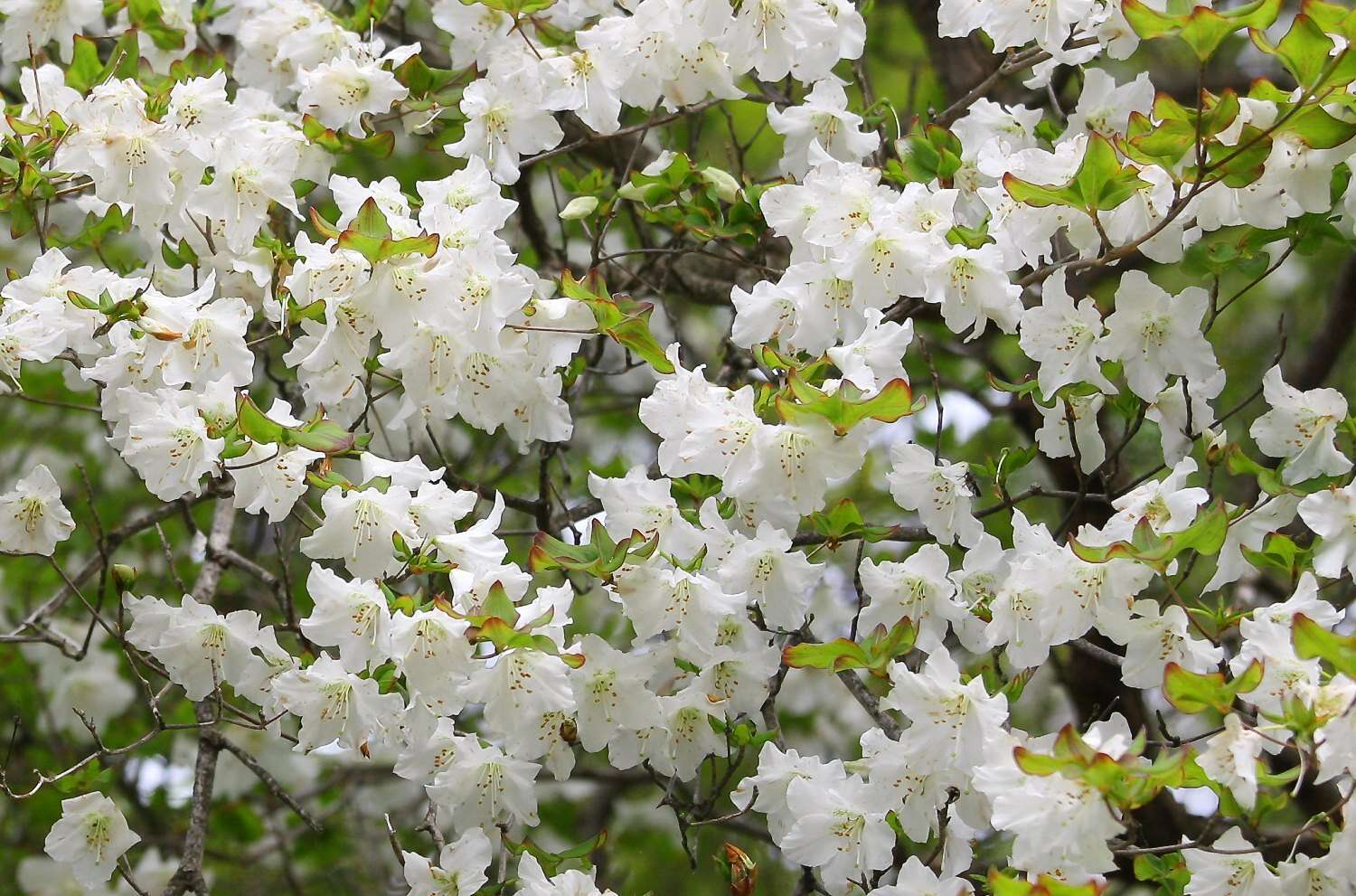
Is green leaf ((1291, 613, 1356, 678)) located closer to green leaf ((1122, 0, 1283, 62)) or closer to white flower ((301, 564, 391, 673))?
green leaf ((1122, 0, 1283, 62))

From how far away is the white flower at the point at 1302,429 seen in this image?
211 cm

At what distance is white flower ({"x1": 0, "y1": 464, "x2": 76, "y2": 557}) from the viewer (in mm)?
2258

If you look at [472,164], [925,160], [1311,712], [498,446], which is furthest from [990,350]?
[1311,712]

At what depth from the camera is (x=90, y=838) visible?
246 centimetres

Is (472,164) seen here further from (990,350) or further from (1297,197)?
(990,350)

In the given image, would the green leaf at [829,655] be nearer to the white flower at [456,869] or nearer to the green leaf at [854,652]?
the green leaf at [854,652]

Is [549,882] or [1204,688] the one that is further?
[549,882]

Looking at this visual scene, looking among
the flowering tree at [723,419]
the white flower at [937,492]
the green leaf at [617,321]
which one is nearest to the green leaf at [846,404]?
the flowering tree at [723,419]

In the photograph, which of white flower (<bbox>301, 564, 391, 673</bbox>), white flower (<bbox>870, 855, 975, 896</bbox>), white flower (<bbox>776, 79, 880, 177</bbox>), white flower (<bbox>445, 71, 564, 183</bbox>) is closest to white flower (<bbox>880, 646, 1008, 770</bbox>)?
white flower (<bbox>870, 855, 975, 896</bbox>)

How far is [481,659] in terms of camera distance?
1.98m

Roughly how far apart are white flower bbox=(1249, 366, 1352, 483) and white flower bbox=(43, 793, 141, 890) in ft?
6.75


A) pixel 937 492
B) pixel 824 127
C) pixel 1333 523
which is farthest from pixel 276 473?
pixel 1333 523

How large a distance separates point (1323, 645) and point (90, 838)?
2.06 meters

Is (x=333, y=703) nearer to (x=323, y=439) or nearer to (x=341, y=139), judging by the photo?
(x=323, y=439)
